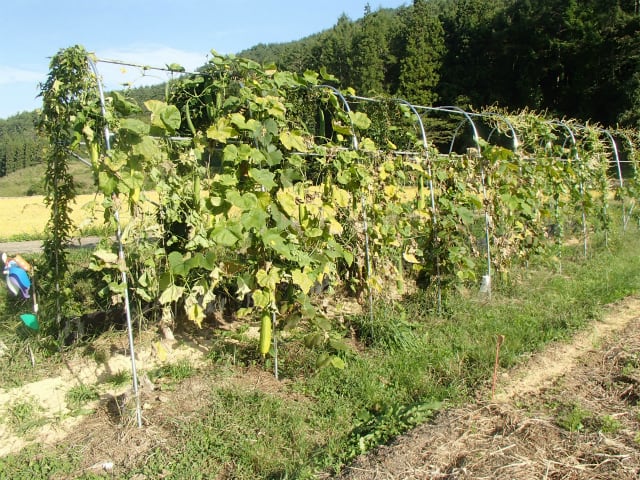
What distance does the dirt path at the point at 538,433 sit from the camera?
8.05 feet

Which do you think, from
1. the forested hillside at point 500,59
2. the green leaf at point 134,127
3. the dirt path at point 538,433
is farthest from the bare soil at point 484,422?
the forested hillside at point 500,59

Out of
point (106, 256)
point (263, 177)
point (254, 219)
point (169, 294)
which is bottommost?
point (169, 294)

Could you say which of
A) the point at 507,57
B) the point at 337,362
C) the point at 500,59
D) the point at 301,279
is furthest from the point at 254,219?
the point at 500,59

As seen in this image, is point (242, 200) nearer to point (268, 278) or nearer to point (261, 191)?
point (261, 191)

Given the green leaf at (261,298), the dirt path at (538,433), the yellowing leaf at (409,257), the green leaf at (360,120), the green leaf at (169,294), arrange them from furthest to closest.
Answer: the yellowing leaf at (409,257)
the green leaf at (360,120)
the green leaf at (261,298)
the green leaf at (169,294)
the dirt path at (538,433)

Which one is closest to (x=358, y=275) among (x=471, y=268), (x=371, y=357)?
(x=371, y=357)

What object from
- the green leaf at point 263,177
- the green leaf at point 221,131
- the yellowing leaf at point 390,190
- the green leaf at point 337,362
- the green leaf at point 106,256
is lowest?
the green leaf at point 337,362

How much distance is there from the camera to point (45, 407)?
342cm

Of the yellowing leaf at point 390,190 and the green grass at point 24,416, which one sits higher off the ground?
the yellowing leaf at point 390,190

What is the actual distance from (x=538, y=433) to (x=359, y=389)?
1.15 meters

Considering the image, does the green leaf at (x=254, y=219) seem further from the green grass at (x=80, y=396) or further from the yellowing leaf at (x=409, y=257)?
the yellowing leaf at (x=409, y=257)

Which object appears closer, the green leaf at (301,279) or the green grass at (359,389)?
the green grass at (359,389)

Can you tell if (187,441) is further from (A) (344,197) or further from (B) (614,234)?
(B) (614,234)

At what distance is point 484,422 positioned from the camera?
2928 millimetres
